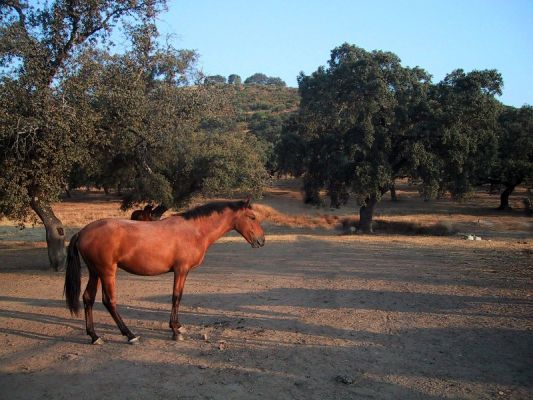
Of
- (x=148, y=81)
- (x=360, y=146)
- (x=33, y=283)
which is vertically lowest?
(x=33, y=283)

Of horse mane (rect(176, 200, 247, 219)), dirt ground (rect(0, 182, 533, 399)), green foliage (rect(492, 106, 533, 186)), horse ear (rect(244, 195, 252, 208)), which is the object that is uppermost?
green foliage (rect(492, 106, 533, 186))

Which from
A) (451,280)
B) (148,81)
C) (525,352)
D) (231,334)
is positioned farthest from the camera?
(148,81)

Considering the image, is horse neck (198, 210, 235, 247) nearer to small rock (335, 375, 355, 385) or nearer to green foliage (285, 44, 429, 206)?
small rock (335, 375, 355, 385)

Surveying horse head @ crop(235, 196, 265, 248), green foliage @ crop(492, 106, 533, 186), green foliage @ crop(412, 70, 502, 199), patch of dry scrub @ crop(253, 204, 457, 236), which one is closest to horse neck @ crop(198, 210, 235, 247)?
horse head @ crop(235, 196, 265, 248)

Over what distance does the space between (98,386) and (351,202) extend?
37.9 m

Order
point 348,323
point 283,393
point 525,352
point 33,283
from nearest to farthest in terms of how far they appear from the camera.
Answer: point 283,393, point 525,352, point 348,323, point 33,283

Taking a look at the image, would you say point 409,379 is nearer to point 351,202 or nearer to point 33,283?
point 33,283

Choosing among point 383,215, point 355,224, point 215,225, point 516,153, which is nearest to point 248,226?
point 215,225

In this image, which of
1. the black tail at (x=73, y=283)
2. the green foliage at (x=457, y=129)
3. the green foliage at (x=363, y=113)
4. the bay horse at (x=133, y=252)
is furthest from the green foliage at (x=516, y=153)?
the black tail at (x=73, y=283)

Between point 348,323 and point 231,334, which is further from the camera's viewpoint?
point 348,323

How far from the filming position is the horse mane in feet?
22.0

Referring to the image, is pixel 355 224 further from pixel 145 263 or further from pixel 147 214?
pixel 145 263

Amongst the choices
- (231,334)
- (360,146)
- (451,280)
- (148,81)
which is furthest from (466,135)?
(231,334)

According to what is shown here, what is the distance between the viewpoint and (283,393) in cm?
453
